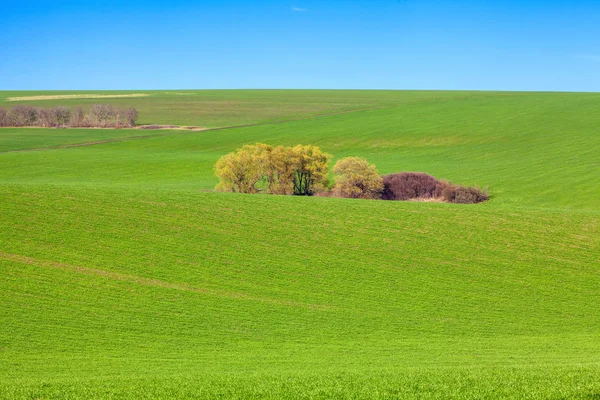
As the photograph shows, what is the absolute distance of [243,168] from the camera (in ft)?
177

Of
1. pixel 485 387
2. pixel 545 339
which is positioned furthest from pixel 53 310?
pixel 545 339

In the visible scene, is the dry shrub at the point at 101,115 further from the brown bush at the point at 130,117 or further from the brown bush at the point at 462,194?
the brown bush at the point at 462,194

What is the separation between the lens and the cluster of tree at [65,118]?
11312 centimetres

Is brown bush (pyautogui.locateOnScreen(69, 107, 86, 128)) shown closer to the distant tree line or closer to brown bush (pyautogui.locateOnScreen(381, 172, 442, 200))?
the distant tree line

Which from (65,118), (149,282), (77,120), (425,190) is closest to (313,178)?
(425,190)

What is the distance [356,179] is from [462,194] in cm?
933

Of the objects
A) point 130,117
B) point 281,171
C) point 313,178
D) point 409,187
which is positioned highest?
point 130,117

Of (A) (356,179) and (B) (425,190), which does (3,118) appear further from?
(B) (425,190)

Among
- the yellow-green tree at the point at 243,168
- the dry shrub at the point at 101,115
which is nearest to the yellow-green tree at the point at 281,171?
the yellow-green tree at the point at 243,168

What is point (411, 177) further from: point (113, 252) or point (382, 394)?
point (382, 394)

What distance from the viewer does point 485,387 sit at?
14047mm

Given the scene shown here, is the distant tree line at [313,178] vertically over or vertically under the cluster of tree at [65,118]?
under

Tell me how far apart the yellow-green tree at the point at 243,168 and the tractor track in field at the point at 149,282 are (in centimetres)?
2673

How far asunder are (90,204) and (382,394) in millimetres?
25757
